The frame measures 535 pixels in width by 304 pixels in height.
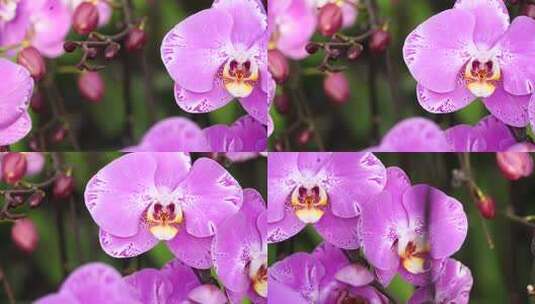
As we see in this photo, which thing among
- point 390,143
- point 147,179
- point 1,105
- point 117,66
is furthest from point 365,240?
point 1,105

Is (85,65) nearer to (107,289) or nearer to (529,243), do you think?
(107,289)

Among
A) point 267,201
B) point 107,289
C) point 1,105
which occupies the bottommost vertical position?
point 107,289

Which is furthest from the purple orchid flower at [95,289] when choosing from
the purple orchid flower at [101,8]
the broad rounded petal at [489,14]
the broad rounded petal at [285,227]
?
the broad rounded petal at [489,14]

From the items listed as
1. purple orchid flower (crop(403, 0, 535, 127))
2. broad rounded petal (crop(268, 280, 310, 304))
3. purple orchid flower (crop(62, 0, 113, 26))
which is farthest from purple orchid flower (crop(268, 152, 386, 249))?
purple orchid flower (crop(62, 0, 113, 26))

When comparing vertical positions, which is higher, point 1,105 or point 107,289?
point 1,105

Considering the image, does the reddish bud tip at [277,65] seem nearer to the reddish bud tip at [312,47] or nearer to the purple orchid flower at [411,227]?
the reddish bud tip at [312,47]

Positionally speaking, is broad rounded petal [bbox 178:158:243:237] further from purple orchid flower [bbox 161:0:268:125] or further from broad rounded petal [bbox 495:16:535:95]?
broad rounded petal [bbox 495:16:535:95]
